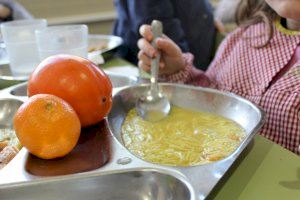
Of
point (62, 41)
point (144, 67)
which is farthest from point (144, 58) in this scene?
point (62, 41)

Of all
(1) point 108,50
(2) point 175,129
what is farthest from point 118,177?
(1) point 108,50

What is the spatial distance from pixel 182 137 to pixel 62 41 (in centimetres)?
45

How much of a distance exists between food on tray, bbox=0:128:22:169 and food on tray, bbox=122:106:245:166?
0.18 metres

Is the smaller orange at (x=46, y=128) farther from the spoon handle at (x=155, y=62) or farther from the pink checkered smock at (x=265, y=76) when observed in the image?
the pink checkered smock at (x=265, y=76)

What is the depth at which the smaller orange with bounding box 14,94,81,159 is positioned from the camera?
0.52m

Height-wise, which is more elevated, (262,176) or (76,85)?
(76,85)

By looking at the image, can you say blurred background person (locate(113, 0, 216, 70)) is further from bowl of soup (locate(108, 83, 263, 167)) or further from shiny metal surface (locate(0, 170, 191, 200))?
shiny metal surface (locate(0, 170, 191, 200))

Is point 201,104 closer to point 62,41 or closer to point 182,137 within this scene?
point 182,137

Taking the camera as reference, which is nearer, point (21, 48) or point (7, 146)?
point (7, 146)

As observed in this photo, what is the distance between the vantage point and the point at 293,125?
2.57ft

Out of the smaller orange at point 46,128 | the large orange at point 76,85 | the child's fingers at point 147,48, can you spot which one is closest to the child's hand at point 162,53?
the child's fingers at point 147,48

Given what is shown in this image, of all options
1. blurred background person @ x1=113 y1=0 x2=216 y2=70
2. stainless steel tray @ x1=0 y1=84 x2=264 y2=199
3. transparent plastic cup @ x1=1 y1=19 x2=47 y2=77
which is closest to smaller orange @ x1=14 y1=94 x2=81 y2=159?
stainless steel tray @ x1=0 y1=84 x2=264 y2=199

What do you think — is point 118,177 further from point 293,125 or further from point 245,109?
point 293,125

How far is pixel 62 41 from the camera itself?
940mm
